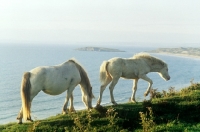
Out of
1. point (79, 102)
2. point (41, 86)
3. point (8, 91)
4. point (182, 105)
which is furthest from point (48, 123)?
point (8, 91)

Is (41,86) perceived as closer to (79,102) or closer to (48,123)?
(48,123)

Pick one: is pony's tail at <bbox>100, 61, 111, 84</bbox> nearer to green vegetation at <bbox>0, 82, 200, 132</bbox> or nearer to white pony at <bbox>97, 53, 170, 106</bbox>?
white pony at <bbox>97, 53, 170, 106</bbox>

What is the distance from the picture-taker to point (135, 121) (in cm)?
1123

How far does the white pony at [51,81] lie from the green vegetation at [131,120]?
0.83 meters

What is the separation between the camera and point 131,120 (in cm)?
1133

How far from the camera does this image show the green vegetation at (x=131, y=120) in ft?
33.5

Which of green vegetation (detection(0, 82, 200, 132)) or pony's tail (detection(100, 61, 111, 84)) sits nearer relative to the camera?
green vegetation (detection(0, 82, 200, 132))

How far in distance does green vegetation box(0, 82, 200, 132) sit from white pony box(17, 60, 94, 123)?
834 mm

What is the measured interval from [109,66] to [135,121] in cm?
356

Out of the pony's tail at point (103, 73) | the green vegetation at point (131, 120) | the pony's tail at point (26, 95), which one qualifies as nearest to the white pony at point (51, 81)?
the pony's tail at point (26, 95)

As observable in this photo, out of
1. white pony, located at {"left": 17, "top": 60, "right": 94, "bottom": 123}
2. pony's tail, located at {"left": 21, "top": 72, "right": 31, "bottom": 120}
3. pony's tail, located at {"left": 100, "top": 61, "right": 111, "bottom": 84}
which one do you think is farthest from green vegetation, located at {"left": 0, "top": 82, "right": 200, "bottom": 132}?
pony's tail, located at {"left": 100, "top": 61, "right": 111, "bottom": 84}

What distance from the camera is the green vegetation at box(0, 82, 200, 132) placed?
10.2 meters

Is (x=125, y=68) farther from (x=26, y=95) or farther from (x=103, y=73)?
(x=26, y=95)

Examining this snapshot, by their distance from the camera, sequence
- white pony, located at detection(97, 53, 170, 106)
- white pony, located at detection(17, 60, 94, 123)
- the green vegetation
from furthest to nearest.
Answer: white pony, located at detection(97, 53, 170, 106), white pony, located at detection(17, 60, 94, 123), the green vegetation
